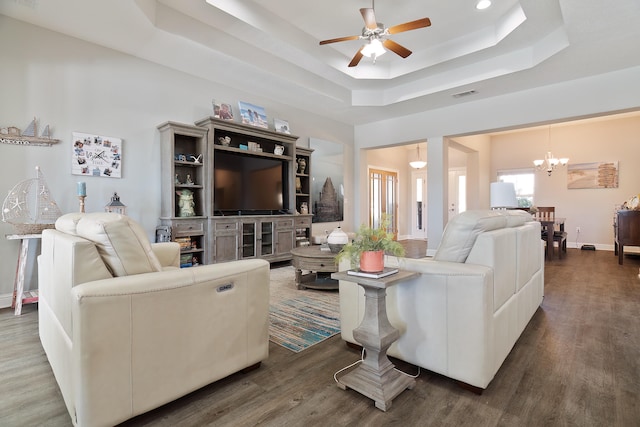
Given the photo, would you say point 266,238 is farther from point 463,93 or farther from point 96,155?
point 463,93

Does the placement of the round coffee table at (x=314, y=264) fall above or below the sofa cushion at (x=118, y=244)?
below

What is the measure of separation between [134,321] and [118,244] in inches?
15.2

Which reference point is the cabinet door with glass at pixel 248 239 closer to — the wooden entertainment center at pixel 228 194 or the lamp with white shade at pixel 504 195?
the wooden entertainment center at pixel 228 194

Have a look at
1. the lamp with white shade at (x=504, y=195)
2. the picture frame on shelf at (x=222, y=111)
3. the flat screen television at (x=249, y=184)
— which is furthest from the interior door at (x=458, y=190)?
the picture frame on shelf at (x=222, y=111)

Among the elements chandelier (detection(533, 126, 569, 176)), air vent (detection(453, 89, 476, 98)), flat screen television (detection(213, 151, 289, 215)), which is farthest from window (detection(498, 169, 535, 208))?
flat screen television (detection(213, 151, 289, 215))

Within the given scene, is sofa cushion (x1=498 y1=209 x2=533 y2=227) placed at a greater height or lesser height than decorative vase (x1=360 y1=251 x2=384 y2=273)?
greater

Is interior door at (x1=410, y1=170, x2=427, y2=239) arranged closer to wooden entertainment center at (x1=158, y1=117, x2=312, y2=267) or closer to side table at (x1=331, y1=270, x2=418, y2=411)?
wooden entertainment center at (x1=158, y1=117, x2=312, y2=267)

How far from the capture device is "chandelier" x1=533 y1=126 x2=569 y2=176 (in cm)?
735

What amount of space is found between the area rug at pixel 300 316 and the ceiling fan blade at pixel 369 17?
2941 mm

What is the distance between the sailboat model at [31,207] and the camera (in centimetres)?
311

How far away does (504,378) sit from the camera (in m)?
1.88

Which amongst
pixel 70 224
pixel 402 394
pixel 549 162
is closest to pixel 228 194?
pixel 70 224

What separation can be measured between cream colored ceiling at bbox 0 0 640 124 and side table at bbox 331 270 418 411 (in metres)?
3.39

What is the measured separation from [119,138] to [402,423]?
425 cm
